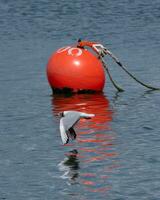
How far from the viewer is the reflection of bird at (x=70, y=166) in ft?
77.6

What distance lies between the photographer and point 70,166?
81.3 ft

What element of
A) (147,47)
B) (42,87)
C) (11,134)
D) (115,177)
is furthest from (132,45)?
(115,177)

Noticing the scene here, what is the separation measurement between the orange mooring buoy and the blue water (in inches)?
17.9

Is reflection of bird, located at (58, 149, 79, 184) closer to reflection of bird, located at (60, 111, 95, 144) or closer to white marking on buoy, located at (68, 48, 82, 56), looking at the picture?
reflection of bird, located at (60, 111, 95, 144)

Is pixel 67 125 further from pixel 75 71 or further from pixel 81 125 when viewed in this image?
pixel 75 71

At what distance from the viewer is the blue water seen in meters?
22.9

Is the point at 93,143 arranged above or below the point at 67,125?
below

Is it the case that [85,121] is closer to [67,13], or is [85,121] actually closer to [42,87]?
[42,87]

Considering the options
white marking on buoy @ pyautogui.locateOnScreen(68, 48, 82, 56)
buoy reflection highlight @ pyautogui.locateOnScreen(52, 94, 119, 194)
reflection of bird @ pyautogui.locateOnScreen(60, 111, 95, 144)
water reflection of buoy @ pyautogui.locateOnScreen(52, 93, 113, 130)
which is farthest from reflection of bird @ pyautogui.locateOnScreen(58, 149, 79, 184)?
white marking on buoy @ pyautogui.locateOnScreen(68, 48, 82, 56)

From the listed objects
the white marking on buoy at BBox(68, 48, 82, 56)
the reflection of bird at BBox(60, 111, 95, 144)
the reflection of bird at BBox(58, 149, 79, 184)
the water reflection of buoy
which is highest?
the reflection of bird at BBox(60, 111, 95, 144)

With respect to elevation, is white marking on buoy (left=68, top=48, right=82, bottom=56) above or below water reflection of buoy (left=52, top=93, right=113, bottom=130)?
above

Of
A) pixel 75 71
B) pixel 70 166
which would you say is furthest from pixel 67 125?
pixel 75 71

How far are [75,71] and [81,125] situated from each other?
546 centimetres

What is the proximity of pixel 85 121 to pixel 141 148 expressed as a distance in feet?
14.9
